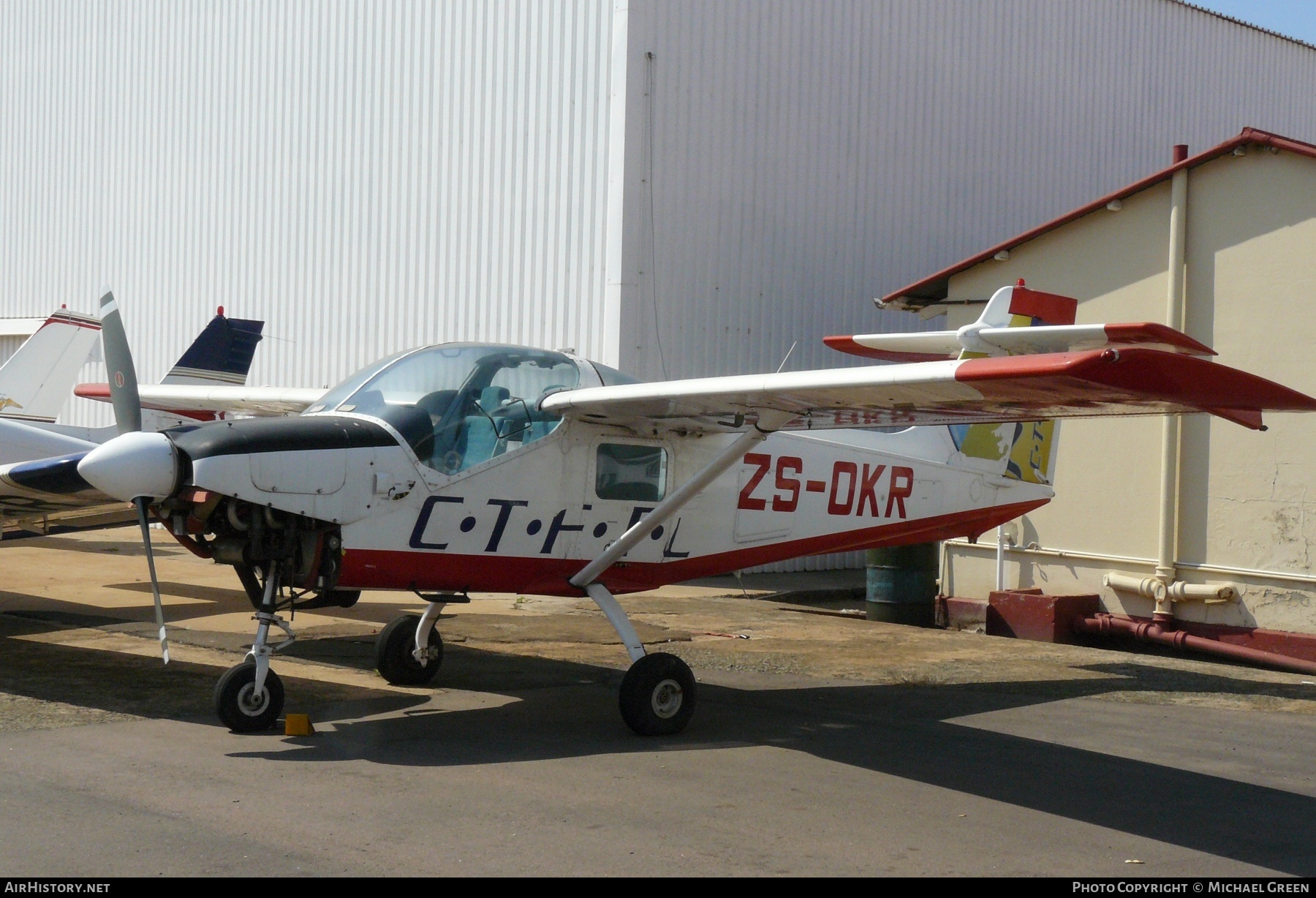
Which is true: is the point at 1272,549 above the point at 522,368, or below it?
below

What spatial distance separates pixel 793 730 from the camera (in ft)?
24.8

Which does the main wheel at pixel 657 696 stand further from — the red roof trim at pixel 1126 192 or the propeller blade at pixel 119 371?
the red roof trim at pixel 1126 192

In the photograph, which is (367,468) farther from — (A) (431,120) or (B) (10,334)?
(B) (10,334)

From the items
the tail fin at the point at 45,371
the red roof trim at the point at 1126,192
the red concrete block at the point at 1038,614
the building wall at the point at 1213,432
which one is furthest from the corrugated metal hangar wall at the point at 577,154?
the red concrete block at the point at 1038,614

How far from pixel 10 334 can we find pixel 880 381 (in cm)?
2259

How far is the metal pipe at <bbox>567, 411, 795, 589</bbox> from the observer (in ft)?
23.4

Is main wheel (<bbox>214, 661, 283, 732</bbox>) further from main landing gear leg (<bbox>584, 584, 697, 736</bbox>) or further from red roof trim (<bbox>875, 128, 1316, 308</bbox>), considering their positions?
red roof trim (<bbox>875, 128, 1316, 308</bbox>)

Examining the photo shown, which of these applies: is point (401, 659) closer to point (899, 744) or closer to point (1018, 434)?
point (899, 744)

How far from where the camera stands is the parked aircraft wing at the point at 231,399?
34.5 feet

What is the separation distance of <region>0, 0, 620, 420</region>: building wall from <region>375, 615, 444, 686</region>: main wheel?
7319 mm

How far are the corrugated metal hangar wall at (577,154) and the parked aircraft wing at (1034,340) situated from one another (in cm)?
717

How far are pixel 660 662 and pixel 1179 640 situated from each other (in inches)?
263

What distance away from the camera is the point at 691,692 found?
739 cm
